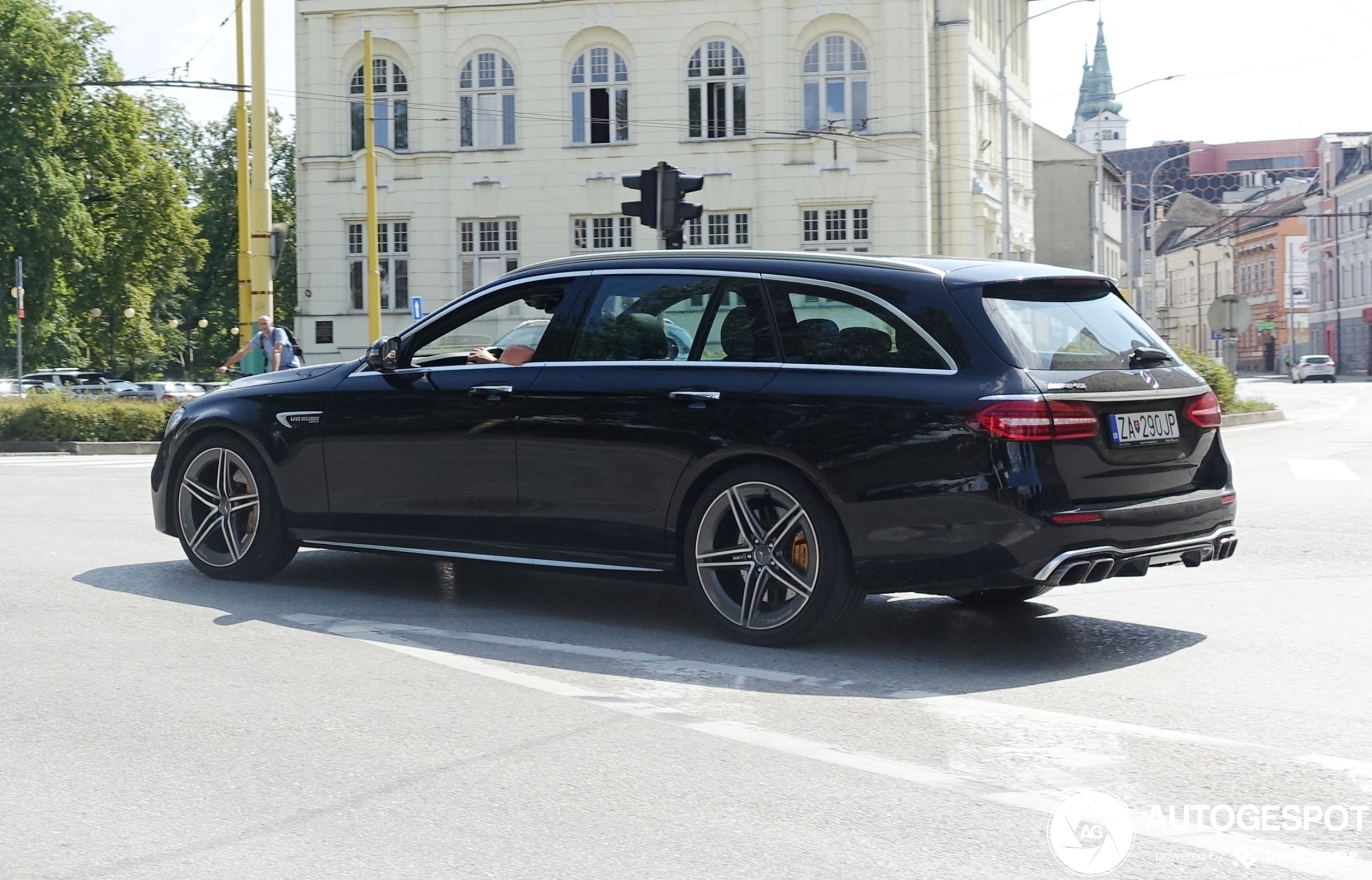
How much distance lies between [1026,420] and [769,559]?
123 centimetres

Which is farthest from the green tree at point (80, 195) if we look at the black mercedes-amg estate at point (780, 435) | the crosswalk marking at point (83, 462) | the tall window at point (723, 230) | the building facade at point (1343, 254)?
the building facade at point (1343, 254)

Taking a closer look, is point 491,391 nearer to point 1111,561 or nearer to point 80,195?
point 1111,561

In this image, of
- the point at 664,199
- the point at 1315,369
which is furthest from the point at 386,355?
the point at 1315,369

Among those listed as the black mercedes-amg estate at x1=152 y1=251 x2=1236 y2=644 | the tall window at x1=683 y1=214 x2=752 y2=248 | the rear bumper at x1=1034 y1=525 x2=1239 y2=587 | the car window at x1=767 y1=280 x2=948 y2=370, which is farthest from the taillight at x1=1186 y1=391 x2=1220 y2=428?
the tall window at x1=683 y1=214 x2=752 y2=248

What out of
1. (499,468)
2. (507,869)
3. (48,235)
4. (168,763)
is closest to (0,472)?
(499,468)

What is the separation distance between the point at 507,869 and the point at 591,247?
3967 centimetres

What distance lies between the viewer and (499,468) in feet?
24.4

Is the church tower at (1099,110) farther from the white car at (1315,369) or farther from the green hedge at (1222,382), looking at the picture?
the green hedge at (1222,382)

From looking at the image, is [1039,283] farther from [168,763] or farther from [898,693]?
[168,763]

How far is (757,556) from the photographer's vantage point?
22.0 ft

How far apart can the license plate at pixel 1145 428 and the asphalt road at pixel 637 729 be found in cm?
88

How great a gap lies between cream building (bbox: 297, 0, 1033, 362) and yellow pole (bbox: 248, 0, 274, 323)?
17686 mm

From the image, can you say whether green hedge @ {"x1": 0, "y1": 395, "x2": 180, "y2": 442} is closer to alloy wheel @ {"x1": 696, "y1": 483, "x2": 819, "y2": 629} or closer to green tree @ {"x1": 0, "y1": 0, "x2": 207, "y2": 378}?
alloy wheel @ {"x1": 696, "y1": 483, "x2": 819, "y2": 629}

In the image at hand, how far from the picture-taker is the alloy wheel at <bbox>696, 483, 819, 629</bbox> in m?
6.61
